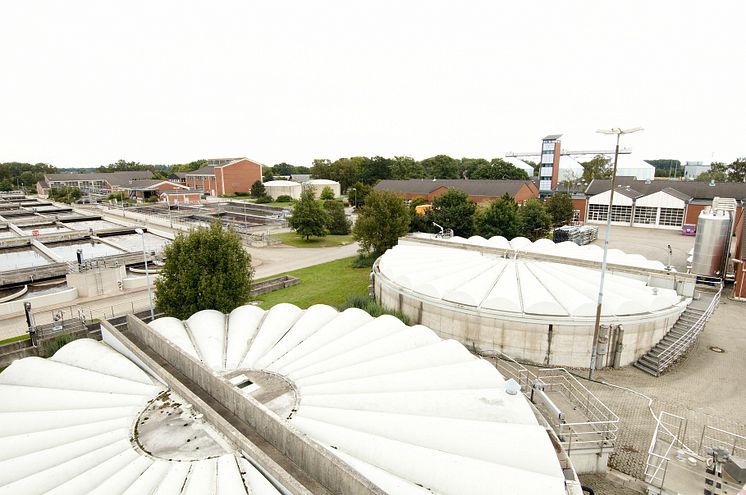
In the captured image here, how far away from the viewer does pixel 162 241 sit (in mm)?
50156

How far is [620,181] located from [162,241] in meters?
89.7

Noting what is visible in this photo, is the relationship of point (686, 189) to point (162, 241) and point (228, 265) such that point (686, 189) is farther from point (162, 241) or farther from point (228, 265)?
point (162, 241)

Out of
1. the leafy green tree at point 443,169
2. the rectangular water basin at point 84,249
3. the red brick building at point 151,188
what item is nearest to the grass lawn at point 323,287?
the rectangular water basin at point 84,249

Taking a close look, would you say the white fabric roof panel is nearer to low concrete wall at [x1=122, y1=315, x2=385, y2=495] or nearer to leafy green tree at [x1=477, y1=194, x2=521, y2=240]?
low concrete wall at [x1=122, y1=315, x2=385, y2=495]

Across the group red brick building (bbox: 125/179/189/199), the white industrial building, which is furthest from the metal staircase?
red brick building (bbox: 125/179/189/199)

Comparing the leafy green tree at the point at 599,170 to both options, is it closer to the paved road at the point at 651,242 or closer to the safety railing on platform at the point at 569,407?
the paved road at the point at 651,242

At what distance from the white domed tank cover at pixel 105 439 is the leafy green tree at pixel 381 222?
2904cm

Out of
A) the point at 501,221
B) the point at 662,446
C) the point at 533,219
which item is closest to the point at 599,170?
the point at 533,219

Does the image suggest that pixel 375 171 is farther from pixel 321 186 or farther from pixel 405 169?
pixel 321 186

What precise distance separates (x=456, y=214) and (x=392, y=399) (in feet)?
126

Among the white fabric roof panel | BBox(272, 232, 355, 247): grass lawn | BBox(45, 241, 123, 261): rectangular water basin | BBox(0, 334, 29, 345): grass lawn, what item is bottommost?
BBox(0, 334, 29, 345): grass lawn

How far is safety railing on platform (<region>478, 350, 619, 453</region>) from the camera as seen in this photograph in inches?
560

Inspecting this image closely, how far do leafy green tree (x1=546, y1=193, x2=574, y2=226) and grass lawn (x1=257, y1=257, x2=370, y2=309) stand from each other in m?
32.9

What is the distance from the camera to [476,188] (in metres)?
85.8
